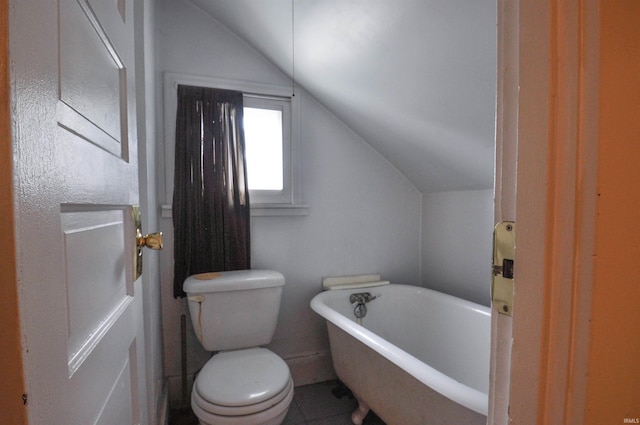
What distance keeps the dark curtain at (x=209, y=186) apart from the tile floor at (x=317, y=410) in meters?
0.68

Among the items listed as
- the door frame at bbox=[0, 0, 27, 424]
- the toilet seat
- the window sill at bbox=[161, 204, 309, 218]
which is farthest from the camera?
the window sill at bbox=[161, 204, 309, 218]

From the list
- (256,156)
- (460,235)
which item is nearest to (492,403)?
(460,235)

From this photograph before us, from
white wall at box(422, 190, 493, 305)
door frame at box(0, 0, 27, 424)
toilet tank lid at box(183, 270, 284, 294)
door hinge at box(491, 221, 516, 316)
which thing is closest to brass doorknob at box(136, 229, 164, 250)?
door frame at box(0, 0, 27, 424)

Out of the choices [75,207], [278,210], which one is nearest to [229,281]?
[278,210]

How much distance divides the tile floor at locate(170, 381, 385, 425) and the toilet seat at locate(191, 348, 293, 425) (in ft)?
1.62

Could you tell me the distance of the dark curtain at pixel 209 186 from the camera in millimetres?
1780

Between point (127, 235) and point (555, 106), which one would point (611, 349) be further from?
point (127, 235)

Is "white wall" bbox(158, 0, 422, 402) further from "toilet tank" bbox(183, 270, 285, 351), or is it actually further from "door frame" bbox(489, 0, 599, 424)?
"door frame" bbox(489, 0, 599, 424)

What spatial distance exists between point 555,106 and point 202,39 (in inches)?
77.9

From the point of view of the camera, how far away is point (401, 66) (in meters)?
1.41

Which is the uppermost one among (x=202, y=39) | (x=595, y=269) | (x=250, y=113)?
(x=202, y=39)

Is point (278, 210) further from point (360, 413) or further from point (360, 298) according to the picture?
point (360, 413)

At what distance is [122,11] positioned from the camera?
71 centimetres

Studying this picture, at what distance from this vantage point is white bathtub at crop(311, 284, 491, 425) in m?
1.07
